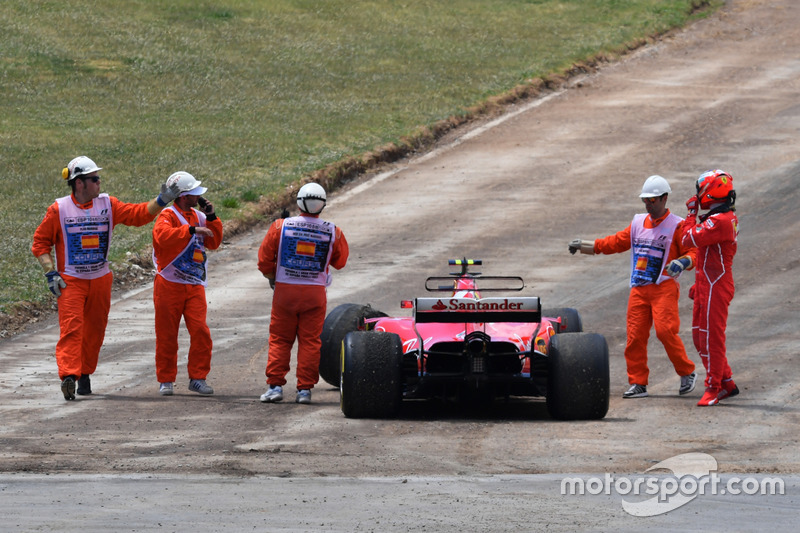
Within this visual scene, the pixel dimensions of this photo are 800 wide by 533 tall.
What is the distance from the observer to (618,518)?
7.52 metres

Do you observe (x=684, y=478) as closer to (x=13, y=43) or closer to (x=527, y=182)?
(x=527, y=182)

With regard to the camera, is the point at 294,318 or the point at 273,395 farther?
the point at 294,318

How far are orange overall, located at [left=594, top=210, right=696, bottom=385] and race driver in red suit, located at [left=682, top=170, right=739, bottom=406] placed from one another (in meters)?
0.30

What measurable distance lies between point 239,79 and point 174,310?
783 inches

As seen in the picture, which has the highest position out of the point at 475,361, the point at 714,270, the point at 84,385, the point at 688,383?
the point at 714,270

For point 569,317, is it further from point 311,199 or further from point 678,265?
point 311,199

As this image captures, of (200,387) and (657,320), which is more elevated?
(657,320)

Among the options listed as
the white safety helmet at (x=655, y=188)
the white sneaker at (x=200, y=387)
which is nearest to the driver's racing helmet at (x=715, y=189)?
the white safety helmet at (x=655, y=188)

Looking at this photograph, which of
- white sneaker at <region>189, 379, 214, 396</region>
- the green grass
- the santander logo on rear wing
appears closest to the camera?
the santander logo on rear wing

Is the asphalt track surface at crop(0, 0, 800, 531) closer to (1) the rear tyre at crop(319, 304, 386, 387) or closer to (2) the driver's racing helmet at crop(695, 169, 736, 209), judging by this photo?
(1) the rear tyre at crop(319, 304, 386, 387)

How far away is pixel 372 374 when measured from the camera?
1065 centimetres

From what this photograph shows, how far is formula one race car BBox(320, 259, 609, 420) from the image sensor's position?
34.9ft

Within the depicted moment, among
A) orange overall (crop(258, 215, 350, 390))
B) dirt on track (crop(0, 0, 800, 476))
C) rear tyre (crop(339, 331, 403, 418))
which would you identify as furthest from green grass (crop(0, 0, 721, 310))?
rear tyre (crop(339, 331, 403, 418))

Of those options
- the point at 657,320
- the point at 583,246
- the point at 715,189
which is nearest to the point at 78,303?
the point at 583,246
